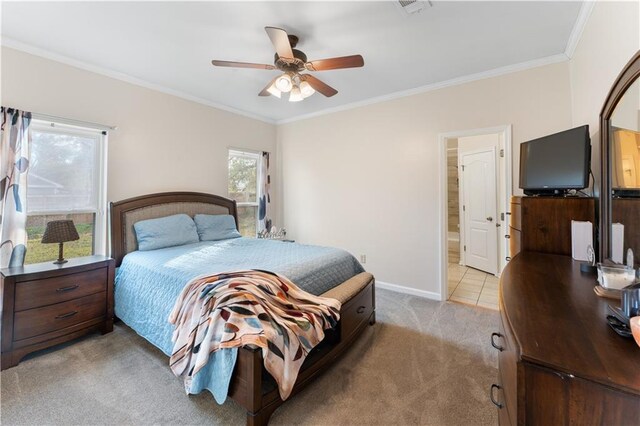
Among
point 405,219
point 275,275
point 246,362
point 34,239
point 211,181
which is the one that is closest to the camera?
point 246,362

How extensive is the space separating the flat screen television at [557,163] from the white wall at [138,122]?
12.1 feet

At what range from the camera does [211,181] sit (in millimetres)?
3896

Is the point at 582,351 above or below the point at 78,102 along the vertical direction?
below

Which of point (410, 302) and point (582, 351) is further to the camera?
point (410, 302)

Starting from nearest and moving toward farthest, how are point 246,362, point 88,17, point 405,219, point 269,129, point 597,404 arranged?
1. point 597,404
2. point 246,362
3. point 88,17
4. point 405,219
5. point 269,129

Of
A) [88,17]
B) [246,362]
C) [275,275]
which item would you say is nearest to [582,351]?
[246,362]

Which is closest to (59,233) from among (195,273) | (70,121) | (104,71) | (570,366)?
(70,121)

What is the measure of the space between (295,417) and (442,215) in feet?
8.65

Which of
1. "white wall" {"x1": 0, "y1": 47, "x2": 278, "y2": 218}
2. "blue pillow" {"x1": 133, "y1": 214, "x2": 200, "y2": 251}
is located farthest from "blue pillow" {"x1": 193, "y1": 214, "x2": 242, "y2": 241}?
"white wall" {"x1": 0, "y1": 47, "x2": 278, "y2": 218}

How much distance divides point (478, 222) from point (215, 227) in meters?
4.26

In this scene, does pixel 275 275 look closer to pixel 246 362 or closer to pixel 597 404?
pixel 246 362

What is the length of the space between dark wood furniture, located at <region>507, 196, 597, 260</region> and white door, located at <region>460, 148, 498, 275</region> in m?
2.72

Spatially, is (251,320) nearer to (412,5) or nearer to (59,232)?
(59,232)

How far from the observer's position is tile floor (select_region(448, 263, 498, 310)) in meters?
3.27
